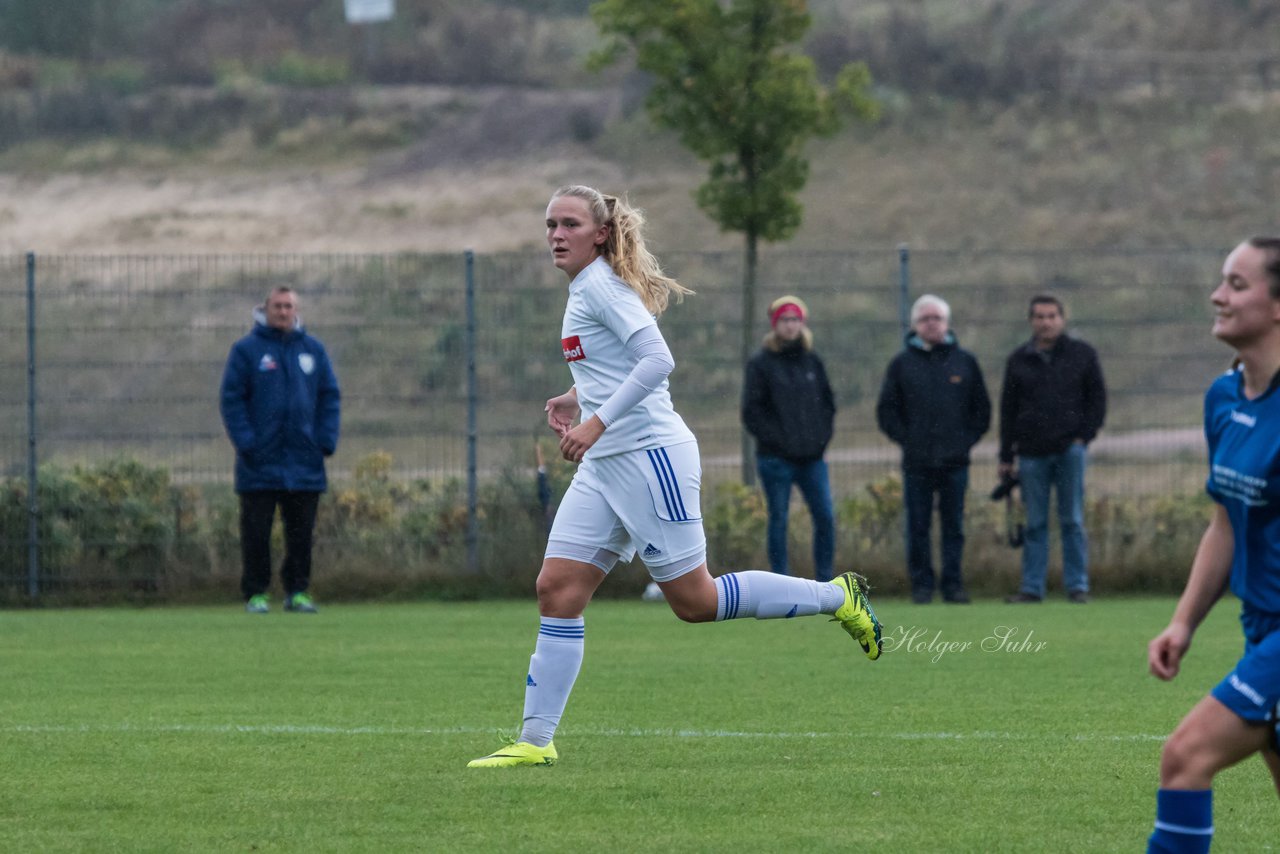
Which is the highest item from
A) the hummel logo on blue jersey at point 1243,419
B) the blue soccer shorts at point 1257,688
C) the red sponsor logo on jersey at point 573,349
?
the red sponsor logo on jersey at point 573,349

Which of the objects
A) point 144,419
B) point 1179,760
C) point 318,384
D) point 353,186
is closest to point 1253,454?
point 1179,760

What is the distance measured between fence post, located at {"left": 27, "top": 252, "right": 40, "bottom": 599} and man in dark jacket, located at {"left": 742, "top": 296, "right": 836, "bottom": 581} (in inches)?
225

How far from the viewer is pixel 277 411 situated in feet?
45.4

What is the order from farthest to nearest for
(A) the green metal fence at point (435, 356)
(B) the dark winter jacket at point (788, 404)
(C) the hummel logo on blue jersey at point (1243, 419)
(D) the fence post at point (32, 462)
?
(A) the green metal fence at point (435, 356) < (D) the fence post at point (32, 462) < (B) the dark winter jacket at point (788, 404) < (C) the hummel logo on blue jersey at point (1243, 419)

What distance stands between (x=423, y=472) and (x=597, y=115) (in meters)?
42.6

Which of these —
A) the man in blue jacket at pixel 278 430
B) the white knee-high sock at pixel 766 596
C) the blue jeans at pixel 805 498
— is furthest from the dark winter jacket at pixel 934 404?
the white knee-high sock at pixel 766 596

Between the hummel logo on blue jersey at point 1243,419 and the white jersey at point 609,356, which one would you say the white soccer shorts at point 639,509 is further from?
the hummel logo on blue jersey at point 1243,419

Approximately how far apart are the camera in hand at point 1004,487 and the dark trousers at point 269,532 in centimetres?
504

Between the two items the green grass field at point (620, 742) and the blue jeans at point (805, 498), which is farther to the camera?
the blue jeans at point (805, 498)

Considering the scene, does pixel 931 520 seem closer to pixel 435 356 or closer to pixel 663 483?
pixel 435 356

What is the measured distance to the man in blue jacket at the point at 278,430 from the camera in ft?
45.2

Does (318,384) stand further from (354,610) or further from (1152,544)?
(1152,544)

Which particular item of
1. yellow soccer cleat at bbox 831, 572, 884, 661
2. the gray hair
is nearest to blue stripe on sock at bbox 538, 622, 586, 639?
yellow soccer cleat at bbox 831, 572, 884, 661

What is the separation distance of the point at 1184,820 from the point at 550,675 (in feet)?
9.65
